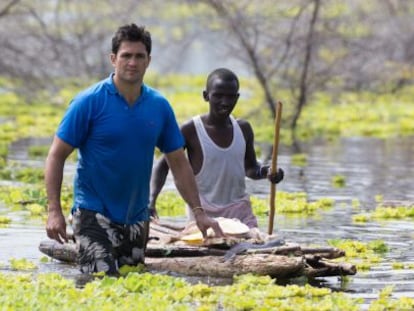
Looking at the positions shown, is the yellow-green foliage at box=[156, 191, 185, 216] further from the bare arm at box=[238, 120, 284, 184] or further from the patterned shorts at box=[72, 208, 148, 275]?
the patterned shorts at box=[72, 208, 148, 275]

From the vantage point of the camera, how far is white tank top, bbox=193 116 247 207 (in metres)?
10.9

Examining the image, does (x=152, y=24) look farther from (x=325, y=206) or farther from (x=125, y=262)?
(x=125, y=262)

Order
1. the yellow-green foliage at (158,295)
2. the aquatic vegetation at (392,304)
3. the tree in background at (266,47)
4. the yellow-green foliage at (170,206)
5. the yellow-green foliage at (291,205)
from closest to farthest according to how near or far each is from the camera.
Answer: the yellow-green foliage at (158,295) < the aquatic vegetation at (392,304) < the yellow-green foliage at (170,206) < the yellow-green foliage at (291,205) < the tree in background at (266,47)

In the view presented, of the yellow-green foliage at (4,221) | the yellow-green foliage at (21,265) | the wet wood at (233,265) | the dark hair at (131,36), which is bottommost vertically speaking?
the yellow-green foliage at (21,265)

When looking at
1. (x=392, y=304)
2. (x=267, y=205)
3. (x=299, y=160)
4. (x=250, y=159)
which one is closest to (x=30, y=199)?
(x=267, y=205)

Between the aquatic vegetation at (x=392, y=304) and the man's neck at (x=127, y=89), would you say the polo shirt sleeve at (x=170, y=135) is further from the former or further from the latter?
the aquatic vegetation at (x=392, y=304)

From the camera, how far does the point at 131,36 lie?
9602mm

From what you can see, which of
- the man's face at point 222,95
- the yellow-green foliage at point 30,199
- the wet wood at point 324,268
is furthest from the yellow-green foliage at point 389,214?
the wet wood at point 324,268

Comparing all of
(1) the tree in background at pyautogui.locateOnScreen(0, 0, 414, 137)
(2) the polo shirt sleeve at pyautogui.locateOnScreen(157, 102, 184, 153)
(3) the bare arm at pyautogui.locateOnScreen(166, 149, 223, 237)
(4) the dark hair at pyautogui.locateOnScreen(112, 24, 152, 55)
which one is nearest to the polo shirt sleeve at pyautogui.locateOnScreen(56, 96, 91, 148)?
(4) the dark hair at pyautogui.locateOnScreen(112, 24, 152, 55)

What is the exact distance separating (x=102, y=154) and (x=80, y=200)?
386mm

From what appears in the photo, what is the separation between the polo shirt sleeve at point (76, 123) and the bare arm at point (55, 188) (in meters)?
0.05

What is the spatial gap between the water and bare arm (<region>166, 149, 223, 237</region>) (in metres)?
0.92

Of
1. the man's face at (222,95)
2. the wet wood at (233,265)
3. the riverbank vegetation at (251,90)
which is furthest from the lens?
the man's face at (222,95)

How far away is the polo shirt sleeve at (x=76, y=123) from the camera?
9.45 m
